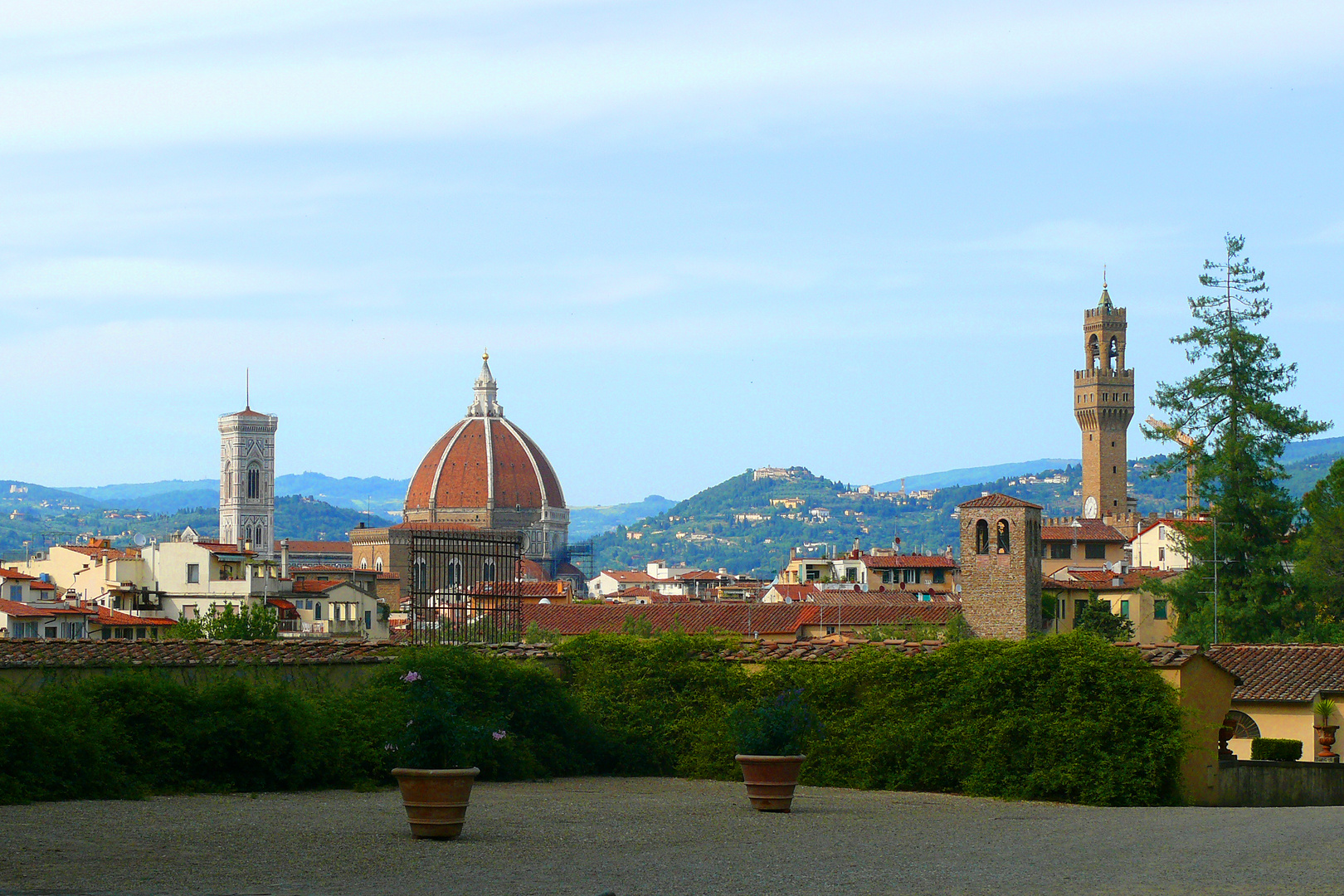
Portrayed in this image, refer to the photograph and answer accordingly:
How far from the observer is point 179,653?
16531mm

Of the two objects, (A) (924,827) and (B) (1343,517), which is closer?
(A) (924,827)

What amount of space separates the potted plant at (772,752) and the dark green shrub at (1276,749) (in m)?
12.0

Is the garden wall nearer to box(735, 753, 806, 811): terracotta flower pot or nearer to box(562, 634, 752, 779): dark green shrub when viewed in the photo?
box(562, 634, 752, 779): dark green shrub

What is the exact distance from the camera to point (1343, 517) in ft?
141

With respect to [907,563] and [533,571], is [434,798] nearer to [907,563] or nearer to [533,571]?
[907,563]

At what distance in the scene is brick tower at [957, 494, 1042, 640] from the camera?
47.8 m

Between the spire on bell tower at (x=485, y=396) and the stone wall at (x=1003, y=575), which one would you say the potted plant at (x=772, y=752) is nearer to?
the stone wall at (x=1003, y=575)

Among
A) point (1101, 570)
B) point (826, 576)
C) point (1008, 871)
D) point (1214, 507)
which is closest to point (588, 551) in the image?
point (826, 576)

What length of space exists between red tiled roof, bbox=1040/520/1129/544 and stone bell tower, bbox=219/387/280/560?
3421 inches

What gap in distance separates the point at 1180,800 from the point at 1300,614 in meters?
29.3

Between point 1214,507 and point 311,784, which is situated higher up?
point 1214,507

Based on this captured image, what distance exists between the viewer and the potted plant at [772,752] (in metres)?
13.8

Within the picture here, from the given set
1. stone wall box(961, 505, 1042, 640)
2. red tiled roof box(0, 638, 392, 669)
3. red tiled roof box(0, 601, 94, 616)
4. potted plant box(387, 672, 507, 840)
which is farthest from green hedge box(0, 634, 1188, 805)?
red tiled roof box(0, 601, 94, 616)

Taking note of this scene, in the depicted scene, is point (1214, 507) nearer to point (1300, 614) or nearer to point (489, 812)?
point (1300, 614)
